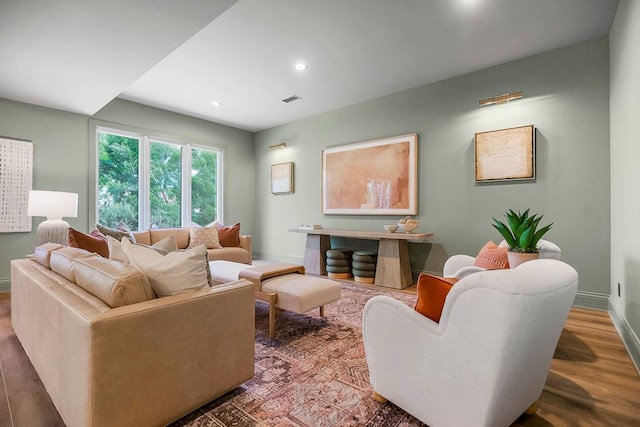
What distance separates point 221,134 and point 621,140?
5.90 meters

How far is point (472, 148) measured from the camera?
3836 mm

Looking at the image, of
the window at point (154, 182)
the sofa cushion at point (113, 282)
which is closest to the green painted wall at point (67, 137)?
the window at point (154, 182)

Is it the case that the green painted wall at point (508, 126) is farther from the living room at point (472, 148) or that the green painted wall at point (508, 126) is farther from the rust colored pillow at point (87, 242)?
the rust colored pillow at point (87, 242)

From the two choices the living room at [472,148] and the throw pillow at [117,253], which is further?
the living room at [472,148]

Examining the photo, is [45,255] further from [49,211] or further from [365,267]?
[365,267]

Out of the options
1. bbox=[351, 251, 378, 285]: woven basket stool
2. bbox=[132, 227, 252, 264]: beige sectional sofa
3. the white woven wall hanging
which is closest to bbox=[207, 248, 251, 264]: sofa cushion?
bbox=[132, 227, 252, 264]: beige sectional sofa

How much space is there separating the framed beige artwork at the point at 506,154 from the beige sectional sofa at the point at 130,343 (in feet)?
10.9

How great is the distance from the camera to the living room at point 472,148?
2.59 m

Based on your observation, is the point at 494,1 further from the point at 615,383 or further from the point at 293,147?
the point at 293,147

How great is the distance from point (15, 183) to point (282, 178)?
12.7ft

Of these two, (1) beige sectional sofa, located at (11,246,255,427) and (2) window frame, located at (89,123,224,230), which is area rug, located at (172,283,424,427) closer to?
(1) beige sectional sofa, located at (11,246,255,427)

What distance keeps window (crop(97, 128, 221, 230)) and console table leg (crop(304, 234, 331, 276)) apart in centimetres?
230

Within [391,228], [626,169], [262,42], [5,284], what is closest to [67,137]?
[5,284]

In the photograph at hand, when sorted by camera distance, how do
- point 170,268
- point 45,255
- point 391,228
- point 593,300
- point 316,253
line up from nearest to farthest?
point 170,268, point 45,255, point 593,300, point 391,228, point 316,253
